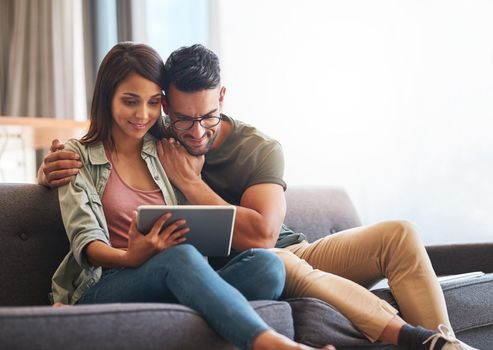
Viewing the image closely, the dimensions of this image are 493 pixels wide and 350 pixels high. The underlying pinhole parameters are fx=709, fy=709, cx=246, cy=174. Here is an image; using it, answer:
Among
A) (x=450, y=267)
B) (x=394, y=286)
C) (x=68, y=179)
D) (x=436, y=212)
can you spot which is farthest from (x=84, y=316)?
(x=436, y=212)

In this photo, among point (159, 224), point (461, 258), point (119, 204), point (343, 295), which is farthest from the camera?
point (461, 258)

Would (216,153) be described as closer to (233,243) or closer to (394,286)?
(233,243)

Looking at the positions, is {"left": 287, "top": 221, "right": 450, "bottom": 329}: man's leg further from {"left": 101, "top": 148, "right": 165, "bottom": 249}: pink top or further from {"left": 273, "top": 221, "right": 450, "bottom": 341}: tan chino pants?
{"left": 101, "top": 148, "right": 165, "bottom": 249}: pink top

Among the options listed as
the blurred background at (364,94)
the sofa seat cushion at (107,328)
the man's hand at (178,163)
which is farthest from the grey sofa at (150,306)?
the blurred background at (364,94)

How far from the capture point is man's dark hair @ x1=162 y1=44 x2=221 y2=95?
1955 millimetres

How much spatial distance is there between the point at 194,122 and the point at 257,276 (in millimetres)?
541

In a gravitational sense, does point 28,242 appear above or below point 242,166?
below

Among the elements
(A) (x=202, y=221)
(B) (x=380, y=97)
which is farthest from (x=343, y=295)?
(B) (x=380, y=97)

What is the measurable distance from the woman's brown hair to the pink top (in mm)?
112

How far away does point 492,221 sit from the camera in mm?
2752

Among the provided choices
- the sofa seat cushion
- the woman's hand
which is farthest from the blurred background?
the sofa seat cushion

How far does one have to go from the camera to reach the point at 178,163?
79.7 inches

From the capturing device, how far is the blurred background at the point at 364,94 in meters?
2.78

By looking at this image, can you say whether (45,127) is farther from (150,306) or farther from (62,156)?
(150,306)
